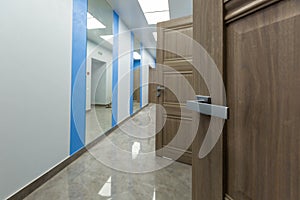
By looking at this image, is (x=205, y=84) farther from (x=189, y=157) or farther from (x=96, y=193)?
(x=189, y=157)

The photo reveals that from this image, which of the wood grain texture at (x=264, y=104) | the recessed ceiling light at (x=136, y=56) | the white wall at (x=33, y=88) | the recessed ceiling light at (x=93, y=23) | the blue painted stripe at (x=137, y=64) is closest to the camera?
the wood grain texture at (x=264, y=104)

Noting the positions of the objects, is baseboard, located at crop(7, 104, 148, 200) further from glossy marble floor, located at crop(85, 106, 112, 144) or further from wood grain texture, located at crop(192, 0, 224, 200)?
wood grain texture, located at crop(192, 0, 224, 200)

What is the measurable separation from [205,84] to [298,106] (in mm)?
362

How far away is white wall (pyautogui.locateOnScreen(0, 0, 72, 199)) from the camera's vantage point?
1.33 meters

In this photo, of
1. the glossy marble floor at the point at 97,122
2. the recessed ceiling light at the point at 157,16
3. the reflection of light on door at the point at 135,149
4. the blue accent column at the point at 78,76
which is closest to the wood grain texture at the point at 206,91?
the reflection of light on door at the point at 135,149

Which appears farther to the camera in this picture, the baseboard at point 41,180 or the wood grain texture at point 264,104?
the baseboard at point 41,180

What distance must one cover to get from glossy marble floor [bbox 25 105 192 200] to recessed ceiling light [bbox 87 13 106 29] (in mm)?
2102

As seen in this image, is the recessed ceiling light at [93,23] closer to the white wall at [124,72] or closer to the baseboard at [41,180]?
the white wall at [124,72]

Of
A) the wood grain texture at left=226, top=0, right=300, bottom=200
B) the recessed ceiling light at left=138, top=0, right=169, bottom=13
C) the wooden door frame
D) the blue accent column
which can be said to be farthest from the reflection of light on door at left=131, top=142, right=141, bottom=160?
the recessed ceiling light at left=138, top=0, right=169, bottom=13

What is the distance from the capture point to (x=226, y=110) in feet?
1.77

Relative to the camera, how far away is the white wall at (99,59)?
8.96 ft

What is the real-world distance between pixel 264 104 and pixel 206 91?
272mm

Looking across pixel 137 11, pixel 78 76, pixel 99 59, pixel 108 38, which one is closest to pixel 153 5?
pixel 137 11

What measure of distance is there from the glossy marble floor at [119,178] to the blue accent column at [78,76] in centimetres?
32
